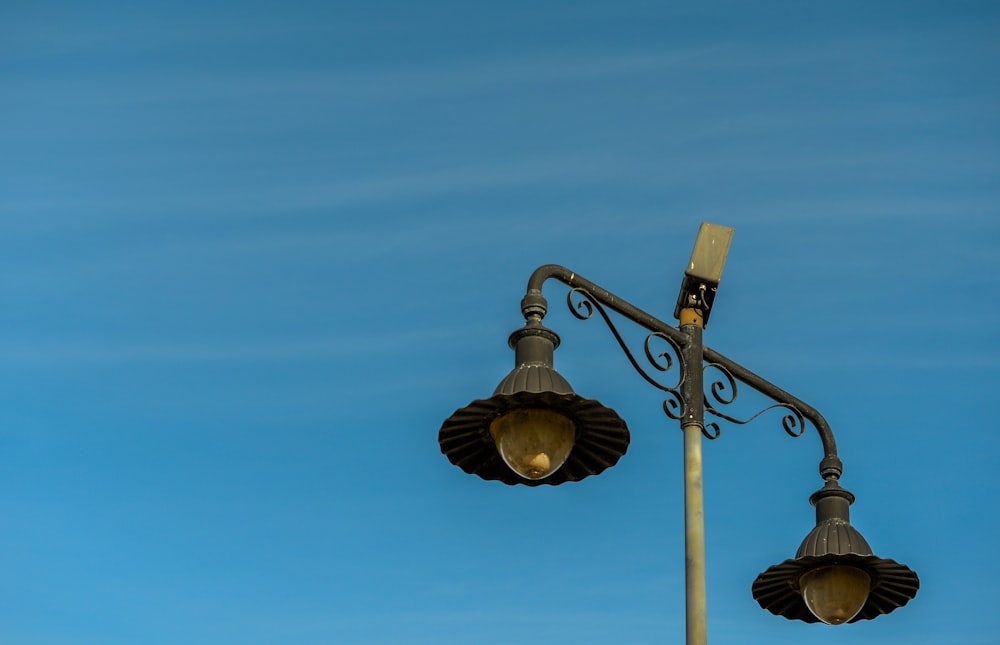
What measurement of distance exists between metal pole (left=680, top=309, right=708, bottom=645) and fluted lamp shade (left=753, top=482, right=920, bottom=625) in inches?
51.0

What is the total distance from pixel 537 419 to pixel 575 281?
3.12ft

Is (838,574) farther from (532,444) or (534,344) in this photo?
(534,344)

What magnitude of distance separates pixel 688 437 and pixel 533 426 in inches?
37.9

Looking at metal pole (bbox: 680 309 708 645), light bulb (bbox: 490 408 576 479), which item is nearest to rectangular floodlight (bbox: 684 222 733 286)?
metal pole (bbox: 680 309 708 645)

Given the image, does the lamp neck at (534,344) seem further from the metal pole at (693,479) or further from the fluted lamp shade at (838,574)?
the fluted lamp shade at (838,574)

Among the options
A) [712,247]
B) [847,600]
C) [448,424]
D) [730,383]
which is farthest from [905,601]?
[448,424]

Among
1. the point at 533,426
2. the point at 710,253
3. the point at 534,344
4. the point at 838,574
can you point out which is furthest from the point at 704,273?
the point at 838,574

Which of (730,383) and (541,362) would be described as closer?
(541,362)

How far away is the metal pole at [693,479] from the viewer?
8445 millimetres

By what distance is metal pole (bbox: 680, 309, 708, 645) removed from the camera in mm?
8445

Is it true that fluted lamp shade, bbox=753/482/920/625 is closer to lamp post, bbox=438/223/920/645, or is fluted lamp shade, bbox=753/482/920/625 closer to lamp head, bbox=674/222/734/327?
lamp post, bbox=438/223/920/645

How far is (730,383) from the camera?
959 centimetres

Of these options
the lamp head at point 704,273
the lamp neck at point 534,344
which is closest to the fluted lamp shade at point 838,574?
the lamp head at point 704,273

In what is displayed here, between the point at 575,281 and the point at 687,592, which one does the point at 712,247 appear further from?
the point at 687,592
